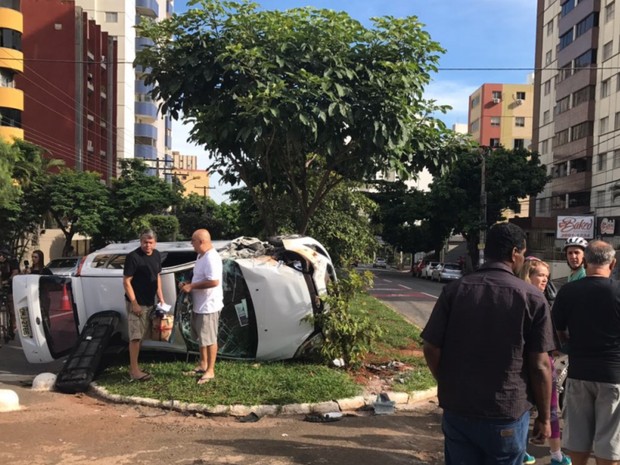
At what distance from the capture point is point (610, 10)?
38031mm

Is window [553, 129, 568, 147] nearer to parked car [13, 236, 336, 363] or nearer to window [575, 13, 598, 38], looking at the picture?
window [575, 13, 598, 38]

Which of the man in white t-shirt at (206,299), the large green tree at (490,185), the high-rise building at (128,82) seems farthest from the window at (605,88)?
the man in white t-shirt at (206,299)

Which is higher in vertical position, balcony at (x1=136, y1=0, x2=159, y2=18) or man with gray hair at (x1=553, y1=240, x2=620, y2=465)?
balcony at (x1=136, y1=0, x2=159, y2=18)

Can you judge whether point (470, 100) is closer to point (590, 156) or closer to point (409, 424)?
point (590, 156)

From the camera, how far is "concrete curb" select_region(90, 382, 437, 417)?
17.7 feet

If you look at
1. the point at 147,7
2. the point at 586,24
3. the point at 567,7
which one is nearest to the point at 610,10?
the point at 586,24

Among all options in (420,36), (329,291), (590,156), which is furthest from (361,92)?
(590,156)

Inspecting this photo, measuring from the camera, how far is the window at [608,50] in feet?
124

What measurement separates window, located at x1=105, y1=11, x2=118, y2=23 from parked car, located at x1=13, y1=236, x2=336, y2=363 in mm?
51287

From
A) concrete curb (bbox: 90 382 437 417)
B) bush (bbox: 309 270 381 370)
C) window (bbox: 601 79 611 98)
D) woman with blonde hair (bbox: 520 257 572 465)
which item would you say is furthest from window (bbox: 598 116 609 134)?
woman with blonde hair (bbox: 520 257 572 465)

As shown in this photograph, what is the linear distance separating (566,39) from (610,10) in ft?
20.3

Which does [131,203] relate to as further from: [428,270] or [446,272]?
[428,270]

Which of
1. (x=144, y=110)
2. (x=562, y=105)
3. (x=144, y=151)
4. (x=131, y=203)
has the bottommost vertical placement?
(x=131, y=203)

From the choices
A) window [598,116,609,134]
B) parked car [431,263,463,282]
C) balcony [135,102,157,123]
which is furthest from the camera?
balcony [135,102,157,123]
